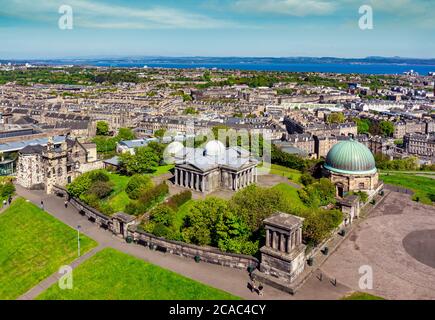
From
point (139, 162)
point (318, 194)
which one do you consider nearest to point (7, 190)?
point (139, 162)

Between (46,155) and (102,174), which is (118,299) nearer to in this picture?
(102,174)

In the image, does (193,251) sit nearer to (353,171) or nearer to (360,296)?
(360,296)

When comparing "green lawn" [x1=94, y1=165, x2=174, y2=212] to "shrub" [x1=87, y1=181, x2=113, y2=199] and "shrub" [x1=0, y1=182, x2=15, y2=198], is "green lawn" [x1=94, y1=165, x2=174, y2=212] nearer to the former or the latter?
"shrub" [x1=87, y1=181, x2=113, y2=199]

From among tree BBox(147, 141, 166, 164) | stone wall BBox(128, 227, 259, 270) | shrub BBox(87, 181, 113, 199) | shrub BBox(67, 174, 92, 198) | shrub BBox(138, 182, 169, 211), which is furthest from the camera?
tree BBox(147, 141, 166, 164)

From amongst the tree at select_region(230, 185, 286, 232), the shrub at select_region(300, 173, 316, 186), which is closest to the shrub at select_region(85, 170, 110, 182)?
the tree at select_region(230, 185, 286, 232)

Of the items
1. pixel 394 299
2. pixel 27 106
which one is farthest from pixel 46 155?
pixel 27 106
